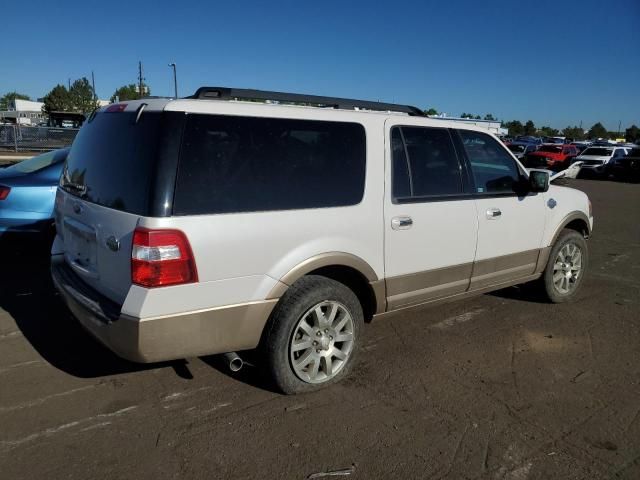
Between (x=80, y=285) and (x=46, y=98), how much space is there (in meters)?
82.3

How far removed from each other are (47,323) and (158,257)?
241cm

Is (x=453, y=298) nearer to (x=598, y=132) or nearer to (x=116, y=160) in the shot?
(x=116, y=160)

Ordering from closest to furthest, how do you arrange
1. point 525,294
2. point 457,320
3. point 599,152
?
point 457,320 < point 525,294 < point 599,152

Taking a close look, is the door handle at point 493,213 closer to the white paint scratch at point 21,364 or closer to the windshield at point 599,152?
the white paint scratch at point 21,364

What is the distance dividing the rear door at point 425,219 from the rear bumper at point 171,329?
1.11 m

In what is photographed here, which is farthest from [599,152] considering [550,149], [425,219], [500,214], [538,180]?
[425,219]

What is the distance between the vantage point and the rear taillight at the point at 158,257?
275cm

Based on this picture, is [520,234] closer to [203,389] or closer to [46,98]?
[203,389]

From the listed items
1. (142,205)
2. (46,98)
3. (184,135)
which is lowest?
(142,205)

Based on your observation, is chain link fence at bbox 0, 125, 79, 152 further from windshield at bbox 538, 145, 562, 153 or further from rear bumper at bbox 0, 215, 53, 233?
windshield at bbox 538, 145, 562, 153

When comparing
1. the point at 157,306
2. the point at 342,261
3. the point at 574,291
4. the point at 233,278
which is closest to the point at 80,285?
the point at 157,306

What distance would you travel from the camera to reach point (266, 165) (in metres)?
3.16

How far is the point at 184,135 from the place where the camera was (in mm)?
2875

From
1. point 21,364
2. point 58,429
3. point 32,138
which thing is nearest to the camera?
point 58,429
